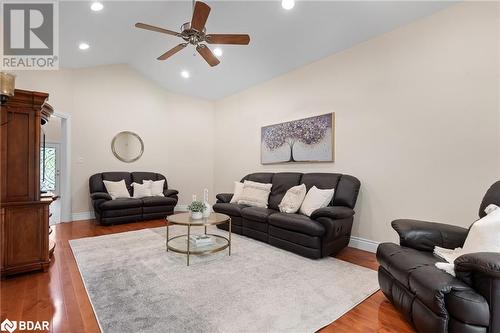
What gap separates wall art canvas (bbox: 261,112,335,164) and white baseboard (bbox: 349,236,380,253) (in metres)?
1.28

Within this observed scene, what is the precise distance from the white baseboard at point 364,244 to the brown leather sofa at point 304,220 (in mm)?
204

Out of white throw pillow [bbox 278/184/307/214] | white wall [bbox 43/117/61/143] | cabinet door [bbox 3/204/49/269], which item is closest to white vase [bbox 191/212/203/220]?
white throw pillow [bbox 278/184/307/214]

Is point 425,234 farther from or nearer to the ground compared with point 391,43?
nearer to the ground

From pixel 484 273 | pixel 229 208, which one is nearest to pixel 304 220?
pixel 229 208

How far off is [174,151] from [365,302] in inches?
220

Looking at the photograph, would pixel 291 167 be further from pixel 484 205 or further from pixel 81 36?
pixel 81 36

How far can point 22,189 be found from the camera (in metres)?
2.64

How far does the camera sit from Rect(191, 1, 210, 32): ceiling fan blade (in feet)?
7.52

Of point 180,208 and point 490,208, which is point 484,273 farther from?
point 180,208

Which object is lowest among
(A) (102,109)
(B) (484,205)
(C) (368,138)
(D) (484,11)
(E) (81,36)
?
(B) (484,205)

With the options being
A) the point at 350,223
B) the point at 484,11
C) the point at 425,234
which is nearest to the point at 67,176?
the point at 350,223

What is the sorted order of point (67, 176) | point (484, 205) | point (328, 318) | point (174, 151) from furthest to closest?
point (174, 151), point (67, 176), point (484, 205), point (328, 318)

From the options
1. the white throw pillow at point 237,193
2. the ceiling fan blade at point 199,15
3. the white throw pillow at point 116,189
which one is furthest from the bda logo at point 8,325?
the white throw pillow at point 116,189

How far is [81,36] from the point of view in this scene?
4070 mm
